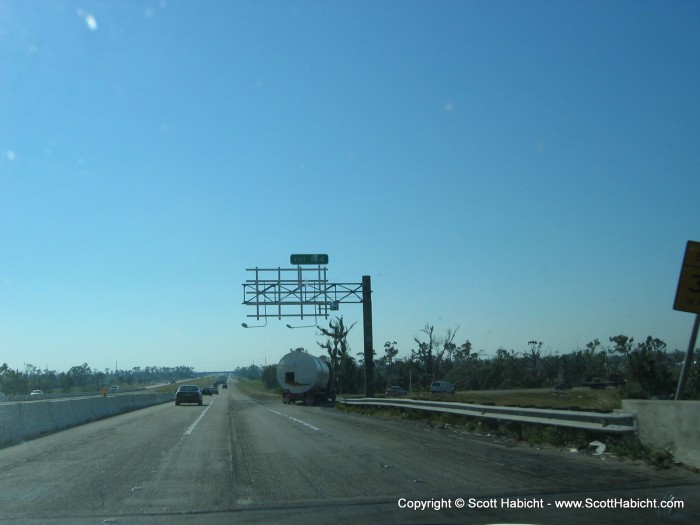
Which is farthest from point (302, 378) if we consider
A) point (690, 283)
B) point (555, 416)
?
point (690, 283)

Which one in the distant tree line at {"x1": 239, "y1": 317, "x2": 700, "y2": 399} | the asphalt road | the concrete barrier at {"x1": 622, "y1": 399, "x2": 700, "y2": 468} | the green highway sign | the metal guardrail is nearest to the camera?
the asphalt road

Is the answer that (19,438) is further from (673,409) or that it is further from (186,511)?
(673,409)

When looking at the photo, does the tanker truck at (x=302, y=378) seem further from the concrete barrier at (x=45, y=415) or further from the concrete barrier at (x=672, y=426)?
the concrete barrier at (x=672, y=426)

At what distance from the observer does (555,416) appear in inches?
650

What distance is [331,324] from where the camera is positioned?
301 ft

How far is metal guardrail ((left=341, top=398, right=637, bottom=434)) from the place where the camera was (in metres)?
14.0

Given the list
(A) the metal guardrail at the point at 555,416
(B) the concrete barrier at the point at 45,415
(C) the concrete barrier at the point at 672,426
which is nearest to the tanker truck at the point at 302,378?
(B) the concrete barrier at the point at 45,415

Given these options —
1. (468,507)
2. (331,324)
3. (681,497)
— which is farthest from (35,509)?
(331,324)

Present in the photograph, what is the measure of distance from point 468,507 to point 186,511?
3569mm

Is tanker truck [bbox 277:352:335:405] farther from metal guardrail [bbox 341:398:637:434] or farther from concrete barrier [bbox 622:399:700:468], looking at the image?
concrete barrier [bbox 622:399:700:468]

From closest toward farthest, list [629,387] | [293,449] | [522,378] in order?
[293,449], [629,387], [522,378]

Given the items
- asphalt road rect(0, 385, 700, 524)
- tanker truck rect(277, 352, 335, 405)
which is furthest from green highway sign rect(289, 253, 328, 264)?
asphalt road rect(0, 385, 700, 524)

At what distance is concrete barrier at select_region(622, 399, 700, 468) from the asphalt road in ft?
1.48

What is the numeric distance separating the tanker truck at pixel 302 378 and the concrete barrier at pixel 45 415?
525 inches
